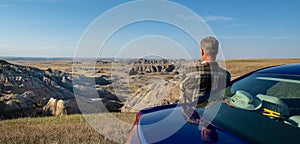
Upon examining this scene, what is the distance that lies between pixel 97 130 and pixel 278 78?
4.20m

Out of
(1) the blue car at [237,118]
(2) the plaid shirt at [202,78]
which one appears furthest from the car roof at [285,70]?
(2) the plaid shirt at [202,78]

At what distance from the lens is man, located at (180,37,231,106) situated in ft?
14.1

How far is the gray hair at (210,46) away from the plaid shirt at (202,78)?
184mm

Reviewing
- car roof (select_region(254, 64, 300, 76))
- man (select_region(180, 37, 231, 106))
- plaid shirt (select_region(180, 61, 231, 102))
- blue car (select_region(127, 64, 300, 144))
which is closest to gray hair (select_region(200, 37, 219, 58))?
man (select_region(180, 37, 231, 106))

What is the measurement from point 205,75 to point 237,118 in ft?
5.27

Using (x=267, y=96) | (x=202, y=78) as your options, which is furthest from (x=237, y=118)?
(x=202, y=78)

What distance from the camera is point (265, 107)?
3160mm

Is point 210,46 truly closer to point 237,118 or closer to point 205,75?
point 205,75

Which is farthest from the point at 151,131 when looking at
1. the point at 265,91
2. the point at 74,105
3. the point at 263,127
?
the point at 74,105

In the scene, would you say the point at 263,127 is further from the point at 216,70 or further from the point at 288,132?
the point at 216,70

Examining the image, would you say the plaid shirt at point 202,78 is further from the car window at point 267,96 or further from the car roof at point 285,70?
the car roof at point 285,70

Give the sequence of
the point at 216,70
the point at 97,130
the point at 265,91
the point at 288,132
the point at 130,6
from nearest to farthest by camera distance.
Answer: the point at 288,132
the point at 265,91
the point at 216,70
the point at 130,6
the point at 97,130

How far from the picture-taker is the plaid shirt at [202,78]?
14.1 feet

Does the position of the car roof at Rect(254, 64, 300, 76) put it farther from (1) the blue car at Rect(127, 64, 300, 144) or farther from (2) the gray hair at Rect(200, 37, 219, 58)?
(2) the gray hair at Rect(200, 37, 219, 58)
